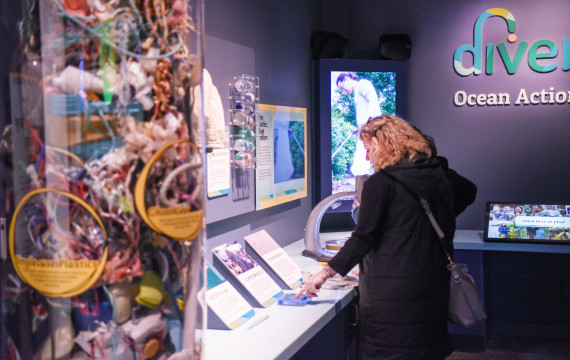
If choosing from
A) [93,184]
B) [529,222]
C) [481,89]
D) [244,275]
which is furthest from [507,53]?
[93,184]

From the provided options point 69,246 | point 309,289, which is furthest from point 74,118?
point 309,289

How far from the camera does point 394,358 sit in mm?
2529

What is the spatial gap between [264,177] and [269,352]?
165cm

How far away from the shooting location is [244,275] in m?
2.43

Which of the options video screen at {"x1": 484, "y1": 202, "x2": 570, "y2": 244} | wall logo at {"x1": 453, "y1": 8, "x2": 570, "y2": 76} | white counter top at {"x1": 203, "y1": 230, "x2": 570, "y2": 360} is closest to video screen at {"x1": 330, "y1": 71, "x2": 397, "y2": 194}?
wall logo at {"x1": 453, "y1": 8, "x2": 570, "y2": 76}

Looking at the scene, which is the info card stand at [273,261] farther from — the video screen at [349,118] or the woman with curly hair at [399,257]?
the video screen at [349,118]

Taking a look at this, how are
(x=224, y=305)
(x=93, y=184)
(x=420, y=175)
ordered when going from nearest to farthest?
(x=93, y=184) < (x=224, y=305) < (x=420, y=175)

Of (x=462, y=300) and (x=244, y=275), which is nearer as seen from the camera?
(x=244, y=275)

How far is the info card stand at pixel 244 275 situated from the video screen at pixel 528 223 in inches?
92.5

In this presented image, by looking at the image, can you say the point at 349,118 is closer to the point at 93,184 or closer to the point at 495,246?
the point at 495,246

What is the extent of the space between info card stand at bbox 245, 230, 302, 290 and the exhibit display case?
6.17ft

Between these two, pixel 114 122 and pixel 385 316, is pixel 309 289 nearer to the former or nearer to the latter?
pixel 385 316

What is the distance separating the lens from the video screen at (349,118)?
4.60 metres

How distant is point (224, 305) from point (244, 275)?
298 mm
